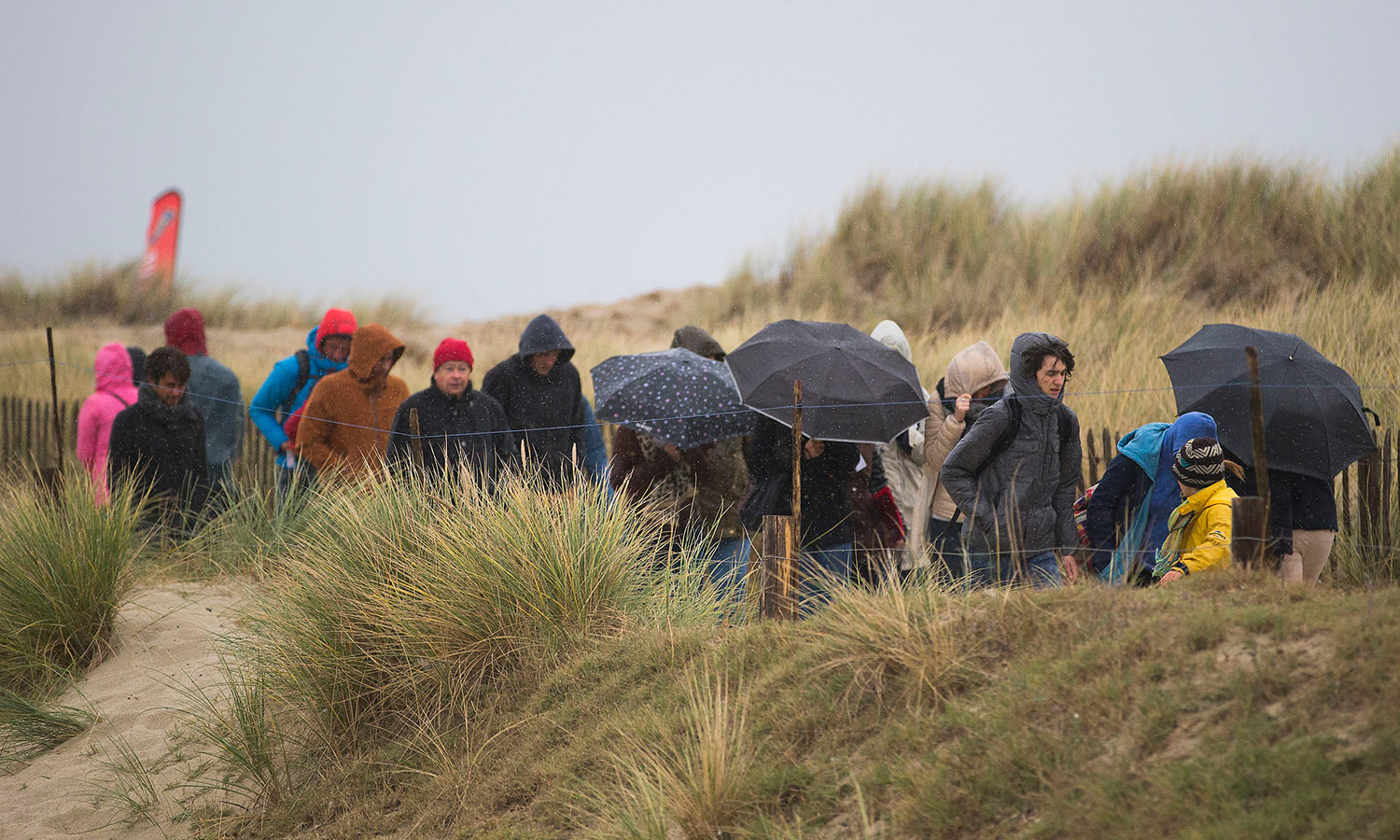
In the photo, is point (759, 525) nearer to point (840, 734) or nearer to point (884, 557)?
point (884, 557)

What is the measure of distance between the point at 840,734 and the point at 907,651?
13.8 inches

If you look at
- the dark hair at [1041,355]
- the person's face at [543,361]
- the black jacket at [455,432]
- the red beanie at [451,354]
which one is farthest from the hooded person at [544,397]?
the dark hair at [1041,355]

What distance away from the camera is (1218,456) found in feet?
14.5

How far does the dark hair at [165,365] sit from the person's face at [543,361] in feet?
7.23

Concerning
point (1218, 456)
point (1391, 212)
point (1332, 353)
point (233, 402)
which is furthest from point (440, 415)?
point (1391, 212)

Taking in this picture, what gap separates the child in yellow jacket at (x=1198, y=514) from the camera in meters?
4.38

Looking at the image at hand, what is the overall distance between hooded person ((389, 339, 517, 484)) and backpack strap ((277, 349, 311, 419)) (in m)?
1.28

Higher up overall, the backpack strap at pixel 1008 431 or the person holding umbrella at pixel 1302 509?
the backpack strap at pixel 1008 431

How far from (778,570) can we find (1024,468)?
3.82ft

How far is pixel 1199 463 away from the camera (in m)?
4.42

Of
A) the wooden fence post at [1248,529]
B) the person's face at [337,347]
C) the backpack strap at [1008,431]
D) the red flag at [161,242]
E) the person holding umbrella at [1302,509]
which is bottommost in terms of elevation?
the person holding umbrella at [1302,509]

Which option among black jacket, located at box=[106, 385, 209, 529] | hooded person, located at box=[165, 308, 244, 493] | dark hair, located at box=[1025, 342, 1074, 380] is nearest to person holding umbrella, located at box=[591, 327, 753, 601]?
Answer: dark hair, located at box=[1025, 342, 1074, 380]

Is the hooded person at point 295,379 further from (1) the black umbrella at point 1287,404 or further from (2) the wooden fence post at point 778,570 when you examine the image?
(1) the black umbrella at point 1287,404

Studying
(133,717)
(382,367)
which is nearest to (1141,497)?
(382,367)
